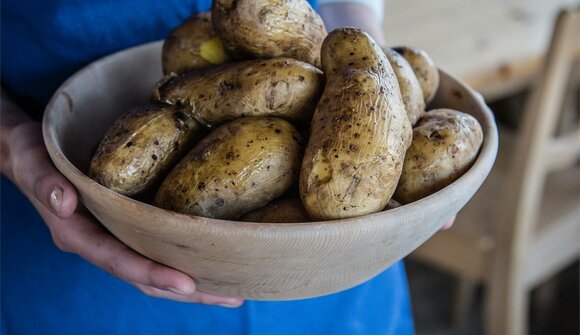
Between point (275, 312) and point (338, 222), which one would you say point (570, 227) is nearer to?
point (275, 312)

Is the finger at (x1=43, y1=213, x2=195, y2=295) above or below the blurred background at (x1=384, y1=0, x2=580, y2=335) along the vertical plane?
above

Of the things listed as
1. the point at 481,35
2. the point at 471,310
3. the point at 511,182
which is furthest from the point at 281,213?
the point at 471,310

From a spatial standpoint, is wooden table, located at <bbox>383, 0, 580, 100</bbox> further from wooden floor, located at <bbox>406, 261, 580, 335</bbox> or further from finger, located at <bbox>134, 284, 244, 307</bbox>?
finger, located at <bbox>134, 284, 244, 307</bbox>

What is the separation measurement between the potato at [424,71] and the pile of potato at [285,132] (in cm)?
3

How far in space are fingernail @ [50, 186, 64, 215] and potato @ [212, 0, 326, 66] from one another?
7.8 inches

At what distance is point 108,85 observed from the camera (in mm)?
688

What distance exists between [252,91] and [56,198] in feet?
0.58

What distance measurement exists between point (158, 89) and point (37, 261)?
0.29 metres

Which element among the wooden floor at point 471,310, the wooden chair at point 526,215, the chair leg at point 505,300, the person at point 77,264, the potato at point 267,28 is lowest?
the wooden floor at point 471,310

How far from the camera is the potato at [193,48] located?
0.63m

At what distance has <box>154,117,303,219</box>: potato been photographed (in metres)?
0.51

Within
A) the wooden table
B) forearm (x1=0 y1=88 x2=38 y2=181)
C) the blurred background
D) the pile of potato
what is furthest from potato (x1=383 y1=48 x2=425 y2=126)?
the wooden table

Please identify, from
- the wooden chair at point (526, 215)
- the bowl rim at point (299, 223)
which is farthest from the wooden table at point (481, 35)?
the bowl rim at point (299, 223)

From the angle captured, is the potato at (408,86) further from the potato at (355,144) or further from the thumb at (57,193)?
the thumb at (57,193)
